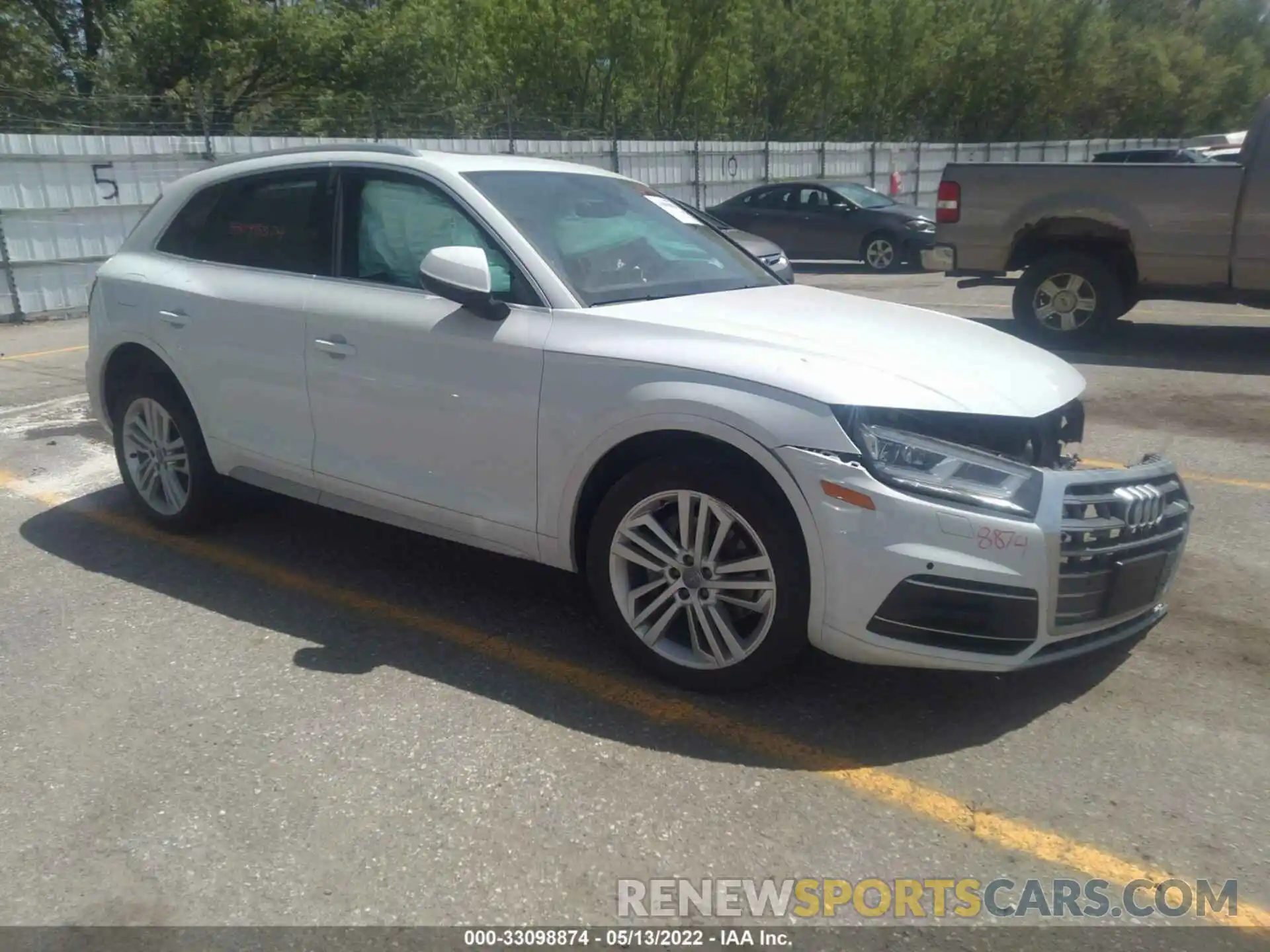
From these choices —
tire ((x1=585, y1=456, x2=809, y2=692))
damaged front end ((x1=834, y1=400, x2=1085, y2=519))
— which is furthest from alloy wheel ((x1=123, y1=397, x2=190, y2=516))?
damaged front end ((x1=834, y1=400, x2=1085, y2=519))

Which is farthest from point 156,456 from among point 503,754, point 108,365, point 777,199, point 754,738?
point 777,199

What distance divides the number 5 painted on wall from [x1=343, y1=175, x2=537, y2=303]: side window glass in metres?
11.7

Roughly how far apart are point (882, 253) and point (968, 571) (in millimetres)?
15296

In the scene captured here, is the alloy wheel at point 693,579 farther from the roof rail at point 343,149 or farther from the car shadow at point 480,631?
the roof rail at point 343,149

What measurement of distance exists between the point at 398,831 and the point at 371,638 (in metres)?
1.27

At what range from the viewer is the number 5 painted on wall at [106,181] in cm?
1443

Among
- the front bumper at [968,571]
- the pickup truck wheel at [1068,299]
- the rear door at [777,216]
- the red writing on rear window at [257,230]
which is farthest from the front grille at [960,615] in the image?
the rear door at [777,216]

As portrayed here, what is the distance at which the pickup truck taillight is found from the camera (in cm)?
1030

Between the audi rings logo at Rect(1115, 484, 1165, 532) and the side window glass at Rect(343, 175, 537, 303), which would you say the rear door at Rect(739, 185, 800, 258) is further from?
the audi rings logo at Rect(1115, 484, 1165, 532)

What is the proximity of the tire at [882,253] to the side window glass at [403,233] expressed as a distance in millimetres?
14145

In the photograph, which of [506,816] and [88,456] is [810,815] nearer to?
[506,816]

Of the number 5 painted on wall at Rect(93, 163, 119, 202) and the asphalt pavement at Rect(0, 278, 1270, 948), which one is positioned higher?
the number 5 painted on wall at Rect(93, 163, 119, 202)

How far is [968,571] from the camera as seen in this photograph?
10.5ft

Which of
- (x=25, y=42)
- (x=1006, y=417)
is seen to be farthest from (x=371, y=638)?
(x=25, y=42)
